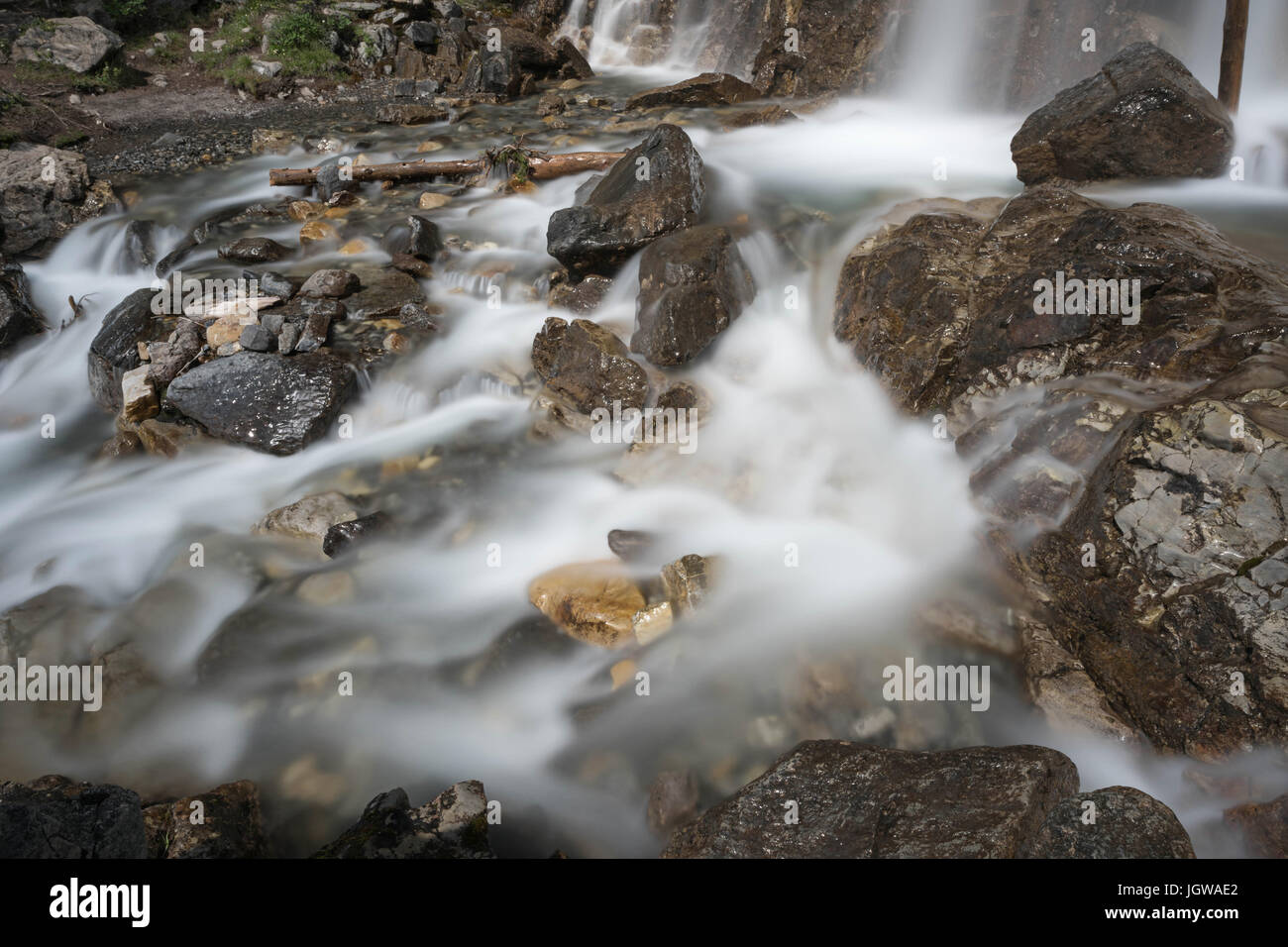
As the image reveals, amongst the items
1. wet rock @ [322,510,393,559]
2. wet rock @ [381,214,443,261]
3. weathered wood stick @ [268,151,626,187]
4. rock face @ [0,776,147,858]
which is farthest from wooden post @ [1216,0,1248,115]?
rock face @ [0,776,147,858]

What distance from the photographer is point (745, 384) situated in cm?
666

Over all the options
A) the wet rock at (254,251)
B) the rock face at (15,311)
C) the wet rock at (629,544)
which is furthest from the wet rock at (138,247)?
the wet rock at (629,544)

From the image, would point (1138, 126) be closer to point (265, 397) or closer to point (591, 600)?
point (591, 600)

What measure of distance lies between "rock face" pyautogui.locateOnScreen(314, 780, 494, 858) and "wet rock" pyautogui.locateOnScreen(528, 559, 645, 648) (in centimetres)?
138

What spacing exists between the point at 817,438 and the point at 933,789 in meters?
3.35

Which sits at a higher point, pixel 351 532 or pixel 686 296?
pixel 686 296

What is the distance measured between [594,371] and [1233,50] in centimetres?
851

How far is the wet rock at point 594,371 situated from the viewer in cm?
642

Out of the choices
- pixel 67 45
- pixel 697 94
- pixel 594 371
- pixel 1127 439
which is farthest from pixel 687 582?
pixel 67 45

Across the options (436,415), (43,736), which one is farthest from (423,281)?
(43,736)

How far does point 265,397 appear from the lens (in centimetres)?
657

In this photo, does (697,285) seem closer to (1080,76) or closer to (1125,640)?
(1125,640)

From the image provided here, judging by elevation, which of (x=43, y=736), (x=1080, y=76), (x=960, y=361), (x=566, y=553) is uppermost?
(x=1080, y=76)

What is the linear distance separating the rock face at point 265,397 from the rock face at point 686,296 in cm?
293
